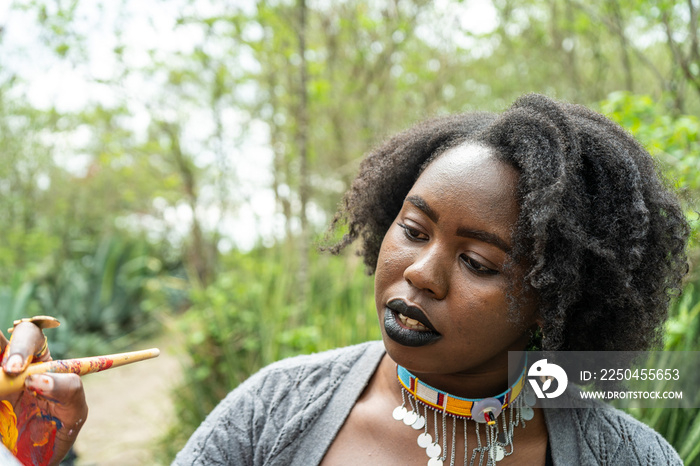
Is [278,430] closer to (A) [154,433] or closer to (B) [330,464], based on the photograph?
(B) [330,464]

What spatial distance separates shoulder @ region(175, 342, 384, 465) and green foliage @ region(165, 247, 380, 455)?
1.35 meters

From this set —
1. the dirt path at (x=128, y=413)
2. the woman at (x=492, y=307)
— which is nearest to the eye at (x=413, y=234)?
the woman at (x=492, y=307)

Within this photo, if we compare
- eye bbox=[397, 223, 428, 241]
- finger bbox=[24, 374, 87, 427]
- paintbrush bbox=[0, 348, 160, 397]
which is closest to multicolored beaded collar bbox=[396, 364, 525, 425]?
eye bbox=[397, 223, 428, 241]

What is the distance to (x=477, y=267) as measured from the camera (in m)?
1.38

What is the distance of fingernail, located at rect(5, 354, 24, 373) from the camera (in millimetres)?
1095

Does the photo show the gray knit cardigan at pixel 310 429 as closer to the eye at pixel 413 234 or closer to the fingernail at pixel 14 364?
the eye at pixel 413 234

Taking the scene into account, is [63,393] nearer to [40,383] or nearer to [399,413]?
[40,383]

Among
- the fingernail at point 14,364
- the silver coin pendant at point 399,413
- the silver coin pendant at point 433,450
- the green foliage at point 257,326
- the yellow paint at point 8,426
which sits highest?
the fingernail at point 14,364

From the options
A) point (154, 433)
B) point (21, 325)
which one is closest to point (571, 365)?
point (21, 325)

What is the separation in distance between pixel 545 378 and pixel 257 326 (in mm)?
2510

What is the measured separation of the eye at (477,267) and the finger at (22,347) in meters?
1.00

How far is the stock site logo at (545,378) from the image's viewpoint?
1664 mm

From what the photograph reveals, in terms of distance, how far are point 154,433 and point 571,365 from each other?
4455 millimetres

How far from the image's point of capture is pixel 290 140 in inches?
268
